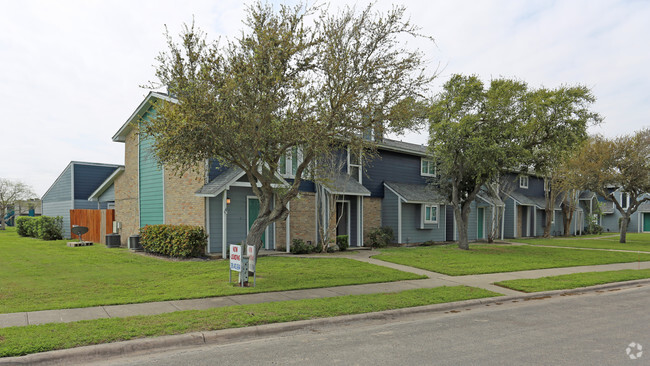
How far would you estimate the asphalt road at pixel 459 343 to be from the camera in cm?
584

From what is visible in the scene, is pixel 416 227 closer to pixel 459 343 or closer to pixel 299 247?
pixel 299 247

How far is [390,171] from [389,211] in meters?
2.23

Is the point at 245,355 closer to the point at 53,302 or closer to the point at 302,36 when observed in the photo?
the point at 53,302

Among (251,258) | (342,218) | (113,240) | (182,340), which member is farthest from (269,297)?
(113,240)

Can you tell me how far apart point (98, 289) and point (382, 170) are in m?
16.3

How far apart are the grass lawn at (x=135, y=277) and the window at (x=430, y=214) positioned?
936cm

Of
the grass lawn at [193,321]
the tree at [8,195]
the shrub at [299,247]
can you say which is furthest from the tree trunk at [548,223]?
the tree at [8,195]

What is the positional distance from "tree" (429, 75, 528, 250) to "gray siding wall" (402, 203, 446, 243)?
4.69m

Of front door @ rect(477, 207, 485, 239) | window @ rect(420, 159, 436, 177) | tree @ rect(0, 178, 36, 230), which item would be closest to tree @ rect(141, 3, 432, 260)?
window @ rect(420, 159, 436, 177)

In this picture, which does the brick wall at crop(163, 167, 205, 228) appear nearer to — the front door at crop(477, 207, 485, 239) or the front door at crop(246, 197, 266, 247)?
the front door at crop(246, 197, 266, 247)

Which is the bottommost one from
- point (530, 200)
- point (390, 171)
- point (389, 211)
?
point (389, 211)

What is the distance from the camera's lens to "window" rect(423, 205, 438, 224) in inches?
967

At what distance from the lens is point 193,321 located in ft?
24.0

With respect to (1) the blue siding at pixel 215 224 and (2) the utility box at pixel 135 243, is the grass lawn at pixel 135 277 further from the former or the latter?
(2) the utility box at pixel 135 243
